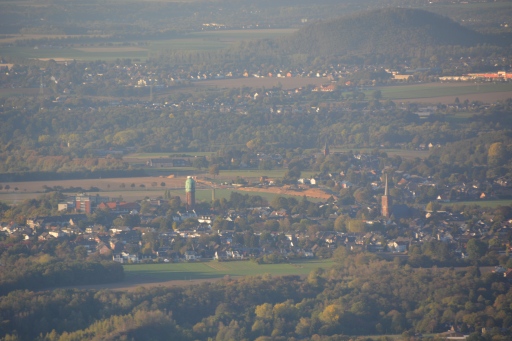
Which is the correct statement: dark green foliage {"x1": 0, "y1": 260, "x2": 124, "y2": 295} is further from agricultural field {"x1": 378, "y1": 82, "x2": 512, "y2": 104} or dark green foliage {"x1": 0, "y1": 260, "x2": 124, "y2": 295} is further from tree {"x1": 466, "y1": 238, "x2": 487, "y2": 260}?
agricultural field {"x1": 378, "y1": 82, "x2": 512, "y2": 104}

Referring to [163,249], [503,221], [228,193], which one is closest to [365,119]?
[228,193]

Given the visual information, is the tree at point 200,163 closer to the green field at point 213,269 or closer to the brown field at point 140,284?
the green field at point 213,269

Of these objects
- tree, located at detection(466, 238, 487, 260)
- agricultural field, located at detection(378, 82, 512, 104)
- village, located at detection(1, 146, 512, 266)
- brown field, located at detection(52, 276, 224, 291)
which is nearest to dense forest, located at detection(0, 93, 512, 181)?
agricultural field, located at detection(378, 82, 512, 104)

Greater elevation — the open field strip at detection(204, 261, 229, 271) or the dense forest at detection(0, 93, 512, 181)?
the open field strip at detection(204, 261, 229, 271)

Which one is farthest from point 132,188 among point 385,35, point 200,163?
point 385,35

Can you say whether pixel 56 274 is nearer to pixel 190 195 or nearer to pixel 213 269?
pixel 213 269

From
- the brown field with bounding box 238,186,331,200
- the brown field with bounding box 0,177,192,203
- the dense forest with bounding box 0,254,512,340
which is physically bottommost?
the brown field with bounding box 238,186,331,200
